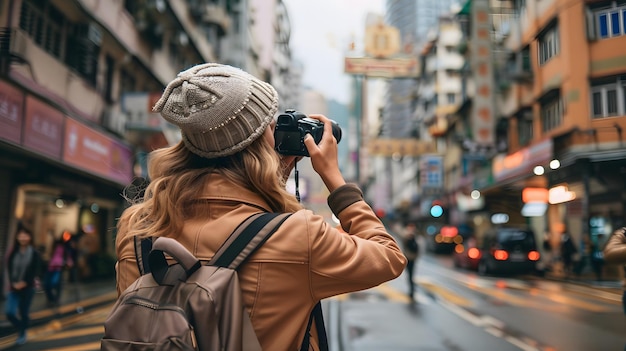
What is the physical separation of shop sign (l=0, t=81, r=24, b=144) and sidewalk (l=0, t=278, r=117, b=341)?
10.6 ft

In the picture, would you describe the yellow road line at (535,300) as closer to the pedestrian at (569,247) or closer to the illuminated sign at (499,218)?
the pedestrian at (569,247)

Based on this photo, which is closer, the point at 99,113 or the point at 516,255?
the point at 99,113

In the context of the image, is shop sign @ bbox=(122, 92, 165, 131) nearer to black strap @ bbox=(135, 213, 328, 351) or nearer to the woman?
the woman

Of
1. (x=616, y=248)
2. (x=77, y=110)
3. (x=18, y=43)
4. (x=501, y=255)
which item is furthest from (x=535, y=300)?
(x=77, y=110)

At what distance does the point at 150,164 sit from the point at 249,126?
388 mm

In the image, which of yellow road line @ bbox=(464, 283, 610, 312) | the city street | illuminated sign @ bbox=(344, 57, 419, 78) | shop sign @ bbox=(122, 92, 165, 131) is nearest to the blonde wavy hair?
the city street

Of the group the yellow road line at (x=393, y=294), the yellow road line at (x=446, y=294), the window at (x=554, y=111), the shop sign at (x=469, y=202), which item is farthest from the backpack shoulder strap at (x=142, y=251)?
the shop sign at (x=469, y=202)

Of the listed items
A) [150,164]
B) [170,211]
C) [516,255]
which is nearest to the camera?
[170,211]

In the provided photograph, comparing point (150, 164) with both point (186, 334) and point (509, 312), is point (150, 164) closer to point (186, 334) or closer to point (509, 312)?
point (186, 334)

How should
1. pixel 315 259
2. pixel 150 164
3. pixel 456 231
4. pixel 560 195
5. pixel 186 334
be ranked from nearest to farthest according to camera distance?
pixel 186 334 → pixel 315 259 → pixel 150 164 → pixel 560 195 → pixel 456 231

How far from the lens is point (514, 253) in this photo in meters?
18.9

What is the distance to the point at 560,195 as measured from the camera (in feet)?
18.1

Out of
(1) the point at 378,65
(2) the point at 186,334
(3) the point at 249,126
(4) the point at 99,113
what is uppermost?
(1) the point at 378,65

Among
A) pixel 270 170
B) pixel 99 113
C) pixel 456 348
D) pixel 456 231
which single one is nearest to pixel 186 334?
pixel 270 170
